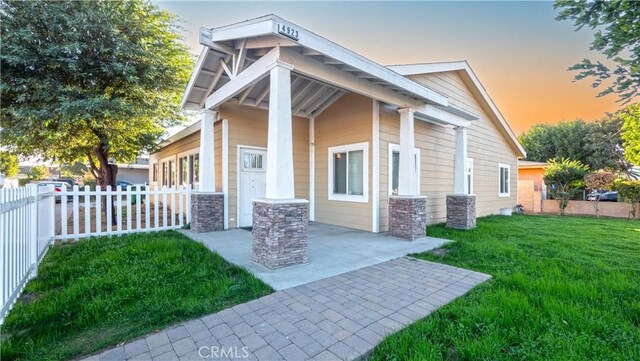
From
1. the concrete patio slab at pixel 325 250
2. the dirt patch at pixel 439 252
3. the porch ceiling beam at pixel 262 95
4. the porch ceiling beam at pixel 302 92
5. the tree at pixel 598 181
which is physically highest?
the porch ceiling beam at pixel 302 92

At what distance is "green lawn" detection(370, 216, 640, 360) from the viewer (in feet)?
7.86

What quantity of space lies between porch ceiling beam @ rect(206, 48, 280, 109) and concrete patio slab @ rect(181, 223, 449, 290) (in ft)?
11.0

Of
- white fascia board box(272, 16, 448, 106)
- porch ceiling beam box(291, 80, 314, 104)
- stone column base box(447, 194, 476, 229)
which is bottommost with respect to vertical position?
stone column base box(447, 194, 476, 229)

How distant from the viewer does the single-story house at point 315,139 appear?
4602 mm

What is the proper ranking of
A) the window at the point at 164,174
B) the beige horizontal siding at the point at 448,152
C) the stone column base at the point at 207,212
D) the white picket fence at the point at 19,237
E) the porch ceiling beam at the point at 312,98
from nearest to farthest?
the white picket fence at the point at 19,237 < the stone column base at the point at 207,212 < the beige horizontal siding at the point at 448,152 < the porch ceiling beam at the point at 312,98 < the window at the point at 164,174

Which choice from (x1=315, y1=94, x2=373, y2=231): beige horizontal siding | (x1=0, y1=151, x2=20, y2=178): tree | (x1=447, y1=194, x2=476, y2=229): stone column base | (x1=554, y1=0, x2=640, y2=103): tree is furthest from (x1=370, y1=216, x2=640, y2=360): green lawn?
(x1=0, y1=151, x2=20, y2=178): tree

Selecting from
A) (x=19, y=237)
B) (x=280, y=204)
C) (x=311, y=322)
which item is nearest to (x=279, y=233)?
(x=280, y=204)

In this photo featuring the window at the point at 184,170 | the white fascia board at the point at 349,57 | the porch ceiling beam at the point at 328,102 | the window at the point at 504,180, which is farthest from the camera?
the window at the point at 504,180

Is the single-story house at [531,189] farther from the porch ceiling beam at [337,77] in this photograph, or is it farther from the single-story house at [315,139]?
the porch ceiling beam at [337,77]

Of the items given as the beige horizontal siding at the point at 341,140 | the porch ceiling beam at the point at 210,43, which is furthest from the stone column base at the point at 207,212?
the porch ceiling beam at the point at 210,43

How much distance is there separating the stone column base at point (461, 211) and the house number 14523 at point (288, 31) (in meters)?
6.82

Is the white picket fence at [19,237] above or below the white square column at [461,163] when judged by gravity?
below

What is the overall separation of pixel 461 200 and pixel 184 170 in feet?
34.3

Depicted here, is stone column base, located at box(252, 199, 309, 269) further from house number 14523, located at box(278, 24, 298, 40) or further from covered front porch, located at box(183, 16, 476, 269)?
house number 14523, located at box(278, 24, 298, 40)
